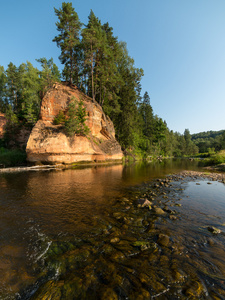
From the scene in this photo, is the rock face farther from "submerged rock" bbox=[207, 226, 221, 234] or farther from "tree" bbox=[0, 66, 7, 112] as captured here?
"tree" bbox=[0, 66, 7, 112]

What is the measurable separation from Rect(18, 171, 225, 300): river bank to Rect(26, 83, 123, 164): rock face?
19.7 m

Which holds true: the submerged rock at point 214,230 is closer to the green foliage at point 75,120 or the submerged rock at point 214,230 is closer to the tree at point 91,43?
the green foliage at point 75,120

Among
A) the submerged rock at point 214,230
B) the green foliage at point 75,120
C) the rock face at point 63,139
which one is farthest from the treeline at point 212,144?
the submerged rock at point 214,230

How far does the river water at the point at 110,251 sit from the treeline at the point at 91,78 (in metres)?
30.4

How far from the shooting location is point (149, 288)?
2.85 meters

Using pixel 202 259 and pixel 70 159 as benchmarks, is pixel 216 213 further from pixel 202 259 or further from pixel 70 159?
pixel 70 159

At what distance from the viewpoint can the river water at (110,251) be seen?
2828 millimetres

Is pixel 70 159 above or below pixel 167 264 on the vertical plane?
above

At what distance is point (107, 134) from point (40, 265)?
31.8 m

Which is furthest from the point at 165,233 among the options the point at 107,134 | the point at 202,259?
the point at 107,134

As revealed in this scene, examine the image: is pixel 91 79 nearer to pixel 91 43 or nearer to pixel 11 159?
pixel 91 43

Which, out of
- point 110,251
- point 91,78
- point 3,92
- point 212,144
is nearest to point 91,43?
point 91,78

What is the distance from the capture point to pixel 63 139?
76.8ft

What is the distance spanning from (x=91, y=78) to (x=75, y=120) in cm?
1785
